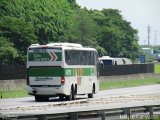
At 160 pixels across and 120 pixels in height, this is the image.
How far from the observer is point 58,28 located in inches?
4306

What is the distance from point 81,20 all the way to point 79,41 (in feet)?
25.0

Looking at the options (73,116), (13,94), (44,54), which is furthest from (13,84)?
(73,116)

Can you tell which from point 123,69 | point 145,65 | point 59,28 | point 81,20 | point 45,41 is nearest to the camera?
point 123,69

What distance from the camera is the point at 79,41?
114 metres

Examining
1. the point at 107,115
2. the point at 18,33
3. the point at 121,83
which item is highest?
the point at 18,33

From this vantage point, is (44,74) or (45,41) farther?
(45,41)

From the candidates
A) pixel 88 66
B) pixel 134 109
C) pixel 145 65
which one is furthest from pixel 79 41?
pixel 134 109

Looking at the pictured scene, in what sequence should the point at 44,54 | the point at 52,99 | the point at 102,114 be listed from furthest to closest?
the point at 52,99 < the point at 44,54 < the point at 102,114

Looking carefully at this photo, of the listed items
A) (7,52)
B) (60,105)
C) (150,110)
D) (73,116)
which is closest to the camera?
(73,116)

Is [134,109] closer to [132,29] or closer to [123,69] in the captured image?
[123,69]

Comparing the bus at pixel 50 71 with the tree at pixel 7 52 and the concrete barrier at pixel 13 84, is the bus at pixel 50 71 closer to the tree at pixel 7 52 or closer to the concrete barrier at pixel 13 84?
the concrete barrier at pixel 13 84

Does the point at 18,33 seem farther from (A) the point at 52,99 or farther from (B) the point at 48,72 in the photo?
(B) the point at 48,72

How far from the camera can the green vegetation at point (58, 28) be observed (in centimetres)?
8650

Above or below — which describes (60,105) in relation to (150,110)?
below
